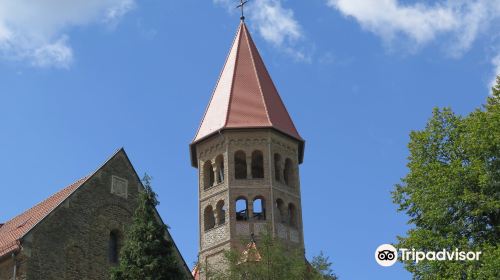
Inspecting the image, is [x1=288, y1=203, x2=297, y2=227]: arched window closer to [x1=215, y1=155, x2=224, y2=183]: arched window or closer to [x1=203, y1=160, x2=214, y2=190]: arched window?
[x1=215, y1=155, x2=224, y2=183]: arched window

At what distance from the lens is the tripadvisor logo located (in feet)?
86.5

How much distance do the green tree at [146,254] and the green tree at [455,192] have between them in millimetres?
7068

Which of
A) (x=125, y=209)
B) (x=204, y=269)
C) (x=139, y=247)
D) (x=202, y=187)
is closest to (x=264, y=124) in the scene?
(x=202, y=187)

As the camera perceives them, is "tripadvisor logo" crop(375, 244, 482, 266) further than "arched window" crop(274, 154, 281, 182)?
No

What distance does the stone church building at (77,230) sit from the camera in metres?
28.5

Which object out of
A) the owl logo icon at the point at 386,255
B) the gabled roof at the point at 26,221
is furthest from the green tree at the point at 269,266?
the gabled roof at the point at 26,221

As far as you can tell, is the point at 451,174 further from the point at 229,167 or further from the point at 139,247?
the point at 229,167

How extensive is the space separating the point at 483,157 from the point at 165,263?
9966 mm

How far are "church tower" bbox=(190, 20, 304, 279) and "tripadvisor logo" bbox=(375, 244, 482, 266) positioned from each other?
1423cm

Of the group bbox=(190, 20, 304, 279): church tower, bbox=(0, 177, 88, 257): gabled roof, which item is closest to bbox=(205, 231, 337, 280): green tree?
bbox=(0, 177, 88, 257): gabled roof

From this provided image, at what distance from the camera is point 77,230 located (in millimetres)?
30328

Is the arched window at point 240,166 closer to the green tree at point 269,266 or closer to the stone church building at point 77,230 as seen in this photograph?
the stone church building at point 77,230

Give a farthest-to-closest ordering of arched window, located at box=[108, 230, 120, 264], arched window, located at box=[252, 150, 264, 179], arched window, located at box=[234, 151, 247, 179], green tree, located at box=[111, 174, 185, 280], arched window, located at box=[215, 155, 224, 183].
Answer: arched window, located at box=[234, 151, 247, 179]
arched window, located at box=[215, 155, 224, 183]
arched window, located at box=[252, 150, 264, 179]
arched window, located at box=[108, 230, 120, 264]
green tree, located at box=[111, 174, 185, 280]

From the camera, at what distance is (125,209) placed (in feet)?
105
